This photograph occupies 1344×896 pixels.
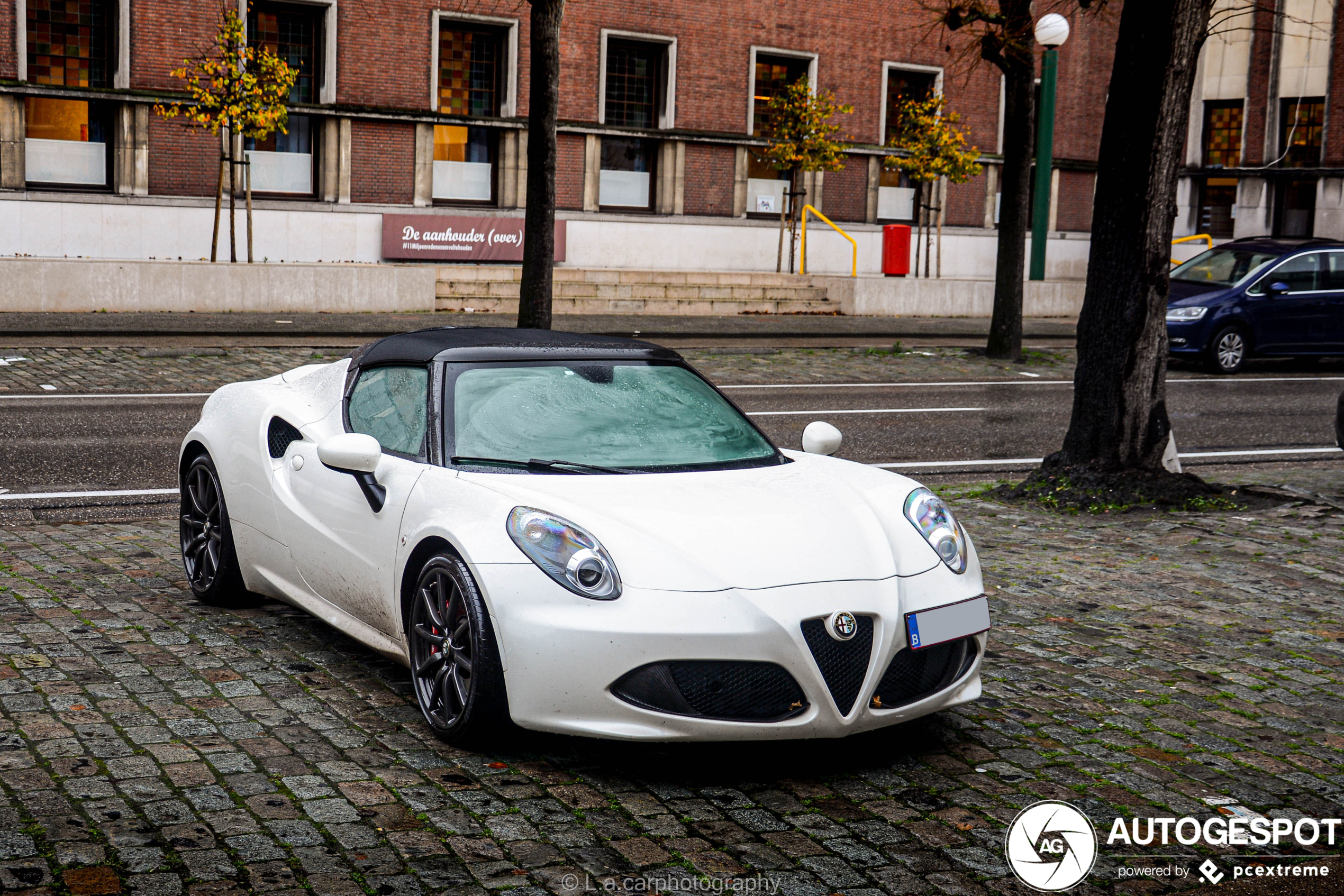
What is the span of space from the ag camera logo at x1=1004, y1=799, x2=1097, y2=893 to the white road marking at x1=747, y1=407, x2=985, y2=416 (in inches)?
379

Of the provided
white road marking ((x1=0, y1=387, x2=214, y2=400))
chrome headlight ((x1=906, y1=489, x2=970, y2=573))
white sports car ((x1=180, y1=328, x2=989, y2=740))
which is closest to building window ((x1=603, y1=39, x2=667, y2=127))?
white road marking ((x1=0, y1=387, x2=214, y2=400))

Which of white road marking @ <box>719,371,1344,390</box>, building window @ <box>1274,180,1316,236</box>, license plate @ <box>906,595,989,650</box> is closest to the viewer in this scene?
license plate @ <box>906,595,989,650</box>

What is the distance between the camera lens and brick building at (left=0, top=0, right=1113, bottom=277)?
27984 millimetres

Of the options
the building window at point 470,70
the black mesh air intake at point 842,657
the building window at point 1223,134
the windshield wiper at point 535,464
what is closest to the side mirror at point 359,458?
the windshield wiper at point 535,464

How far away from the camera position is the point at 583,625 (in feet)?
13.6

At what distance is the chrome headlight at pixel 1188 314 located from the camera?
19.3 meters

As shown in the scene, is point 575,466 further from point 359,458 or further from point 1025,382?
point 1025,382

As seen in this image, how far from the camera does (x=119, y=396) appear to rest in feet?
44.7

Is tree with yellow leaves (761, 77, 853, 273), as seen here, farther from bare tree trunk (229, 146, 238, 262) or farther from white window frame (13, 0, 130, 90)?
white window frame (13, 0, 130, 90)

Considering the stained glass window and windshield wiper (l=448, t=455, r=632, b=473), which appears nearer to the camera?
windshield wiper (l=448, t=455, r=632, b=473)

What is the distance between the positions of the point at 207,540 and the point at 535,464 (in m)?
2.11

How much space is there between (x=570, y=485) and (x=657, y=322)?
20.9 metres

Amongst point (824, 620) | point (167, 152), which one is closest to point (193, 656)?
point (824, 620)

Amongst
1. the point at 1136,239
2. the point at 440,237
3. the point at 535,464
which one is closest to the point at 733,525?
the point at 535,464
